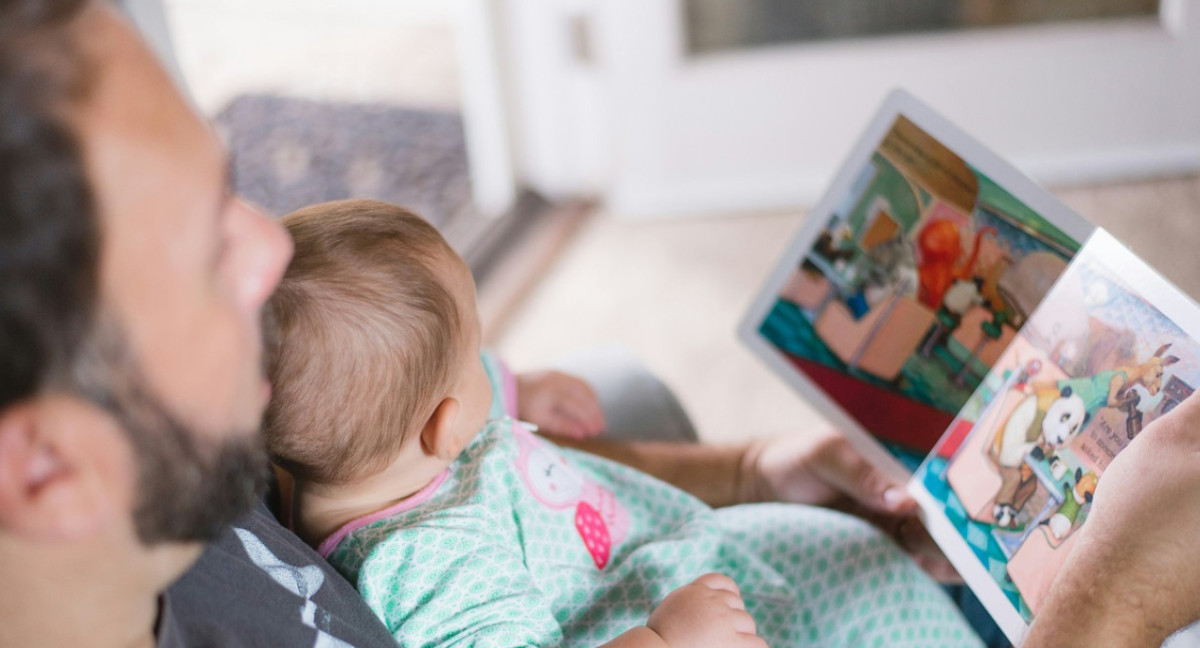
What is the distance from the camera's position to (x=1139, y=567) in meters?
0.69

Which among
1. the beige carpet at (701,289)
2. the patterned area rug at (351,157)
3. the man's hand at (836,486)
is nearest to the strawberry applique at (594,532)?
the man's hand at (836,486)

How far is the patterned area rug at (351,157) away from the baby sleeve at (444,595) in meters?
1.62

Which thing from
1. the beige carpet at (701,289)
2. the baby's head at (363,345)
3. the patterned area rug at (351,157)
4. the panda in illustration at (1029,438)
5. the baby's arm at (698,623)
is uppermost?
the panda in illustration at (1029,438)

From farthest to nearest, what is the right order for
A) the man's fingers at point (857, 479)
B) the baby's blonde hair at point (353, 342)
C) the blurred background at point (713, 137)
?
1. the blurred background at point (713, 137)
2. the man's fingers at point (857, 479)
3. the baby's blonde hair at point (353, 342)

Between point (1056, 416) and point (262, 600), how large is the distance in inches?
24.9

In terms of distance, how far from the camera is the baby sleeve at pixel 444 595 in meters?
0.79

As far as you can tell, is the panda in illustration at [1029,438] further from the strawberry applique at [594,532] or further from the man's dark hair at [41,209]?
the man's dark hair at [41,209]

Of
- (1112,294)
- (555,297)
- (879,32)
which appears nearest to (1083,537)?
(1112,294)

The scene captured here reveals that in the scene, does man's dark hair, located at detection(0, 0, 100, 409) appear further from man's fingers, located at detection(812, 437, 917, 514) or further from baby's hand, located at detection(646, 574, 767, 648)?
man's fingers, located at detection(812, 437, 917, 514)

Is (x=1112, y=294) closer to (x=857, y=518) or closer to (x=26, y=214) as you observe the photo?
(x=857, y=518)

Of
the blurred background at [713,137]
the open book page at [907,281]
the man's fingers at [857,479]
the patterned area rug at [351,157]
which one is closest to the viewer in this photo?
the open book page at [907,281]

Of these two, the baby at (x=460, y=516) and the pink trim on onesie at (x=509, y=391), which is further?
the pink trim on onesie at (x=509, y=391)

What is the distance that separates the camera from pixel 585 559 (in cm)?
95

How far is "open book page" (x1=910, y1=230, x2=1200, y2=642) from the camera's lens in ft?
2.48
